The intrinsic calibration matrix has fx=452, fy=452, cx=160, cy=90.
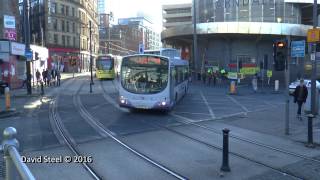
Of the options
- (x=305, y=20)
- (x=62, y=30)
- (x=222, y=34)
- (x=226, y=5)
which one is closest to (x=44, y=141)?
(x=222, y=34)

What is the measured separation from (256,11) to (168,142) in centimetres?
5004

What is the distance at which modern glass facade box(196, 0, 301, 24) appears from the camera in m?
59.9

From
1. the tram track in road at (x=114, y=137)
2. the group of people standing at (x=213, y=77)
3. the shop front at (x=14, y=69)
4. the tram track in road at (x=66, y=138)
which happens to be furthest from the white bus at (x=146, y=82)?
the group of people standing at (x=213, y=77)

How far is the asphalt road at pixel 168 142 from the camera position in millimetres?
9742

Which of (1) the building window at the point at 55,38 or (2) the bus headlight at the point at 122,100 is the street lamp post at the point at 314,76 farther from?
(1) the building window at the point at 55,38

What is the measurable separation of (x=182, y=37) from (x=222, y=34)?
25.9 ft

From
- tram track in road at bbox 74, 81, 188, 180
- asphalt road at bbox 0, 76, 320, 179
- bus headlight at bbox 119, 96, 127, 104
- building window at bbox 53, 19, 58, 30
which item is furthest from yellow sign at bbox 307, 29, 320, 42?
building window at bbox 53, 19, 58, 30

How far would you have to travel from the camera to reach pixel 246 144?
44.0 ft

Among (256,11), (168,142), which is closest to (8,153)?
(168,142)

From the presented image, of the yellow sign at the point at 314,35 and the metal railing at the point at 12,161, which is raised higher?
the yellow sign at the point at 314,35

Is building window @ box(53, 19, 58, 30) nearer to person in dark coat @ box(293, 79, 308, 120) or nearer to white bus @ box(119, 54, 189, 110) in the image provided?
white bus @ box(119, 54, 189, 110)

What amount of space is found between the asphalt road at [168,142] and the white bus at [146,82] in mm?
668

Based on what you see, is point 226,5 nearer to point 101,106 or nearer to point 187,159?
point 101,106

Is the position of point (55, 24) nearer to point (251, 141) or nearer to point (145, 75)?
point (145, 75)
